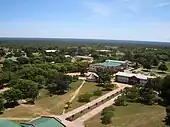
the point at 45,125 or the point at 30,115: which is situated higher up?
the point at 45,125

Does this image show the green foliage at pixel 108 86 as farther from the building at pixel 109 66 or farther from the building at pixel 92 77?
the building at pixel 109 66

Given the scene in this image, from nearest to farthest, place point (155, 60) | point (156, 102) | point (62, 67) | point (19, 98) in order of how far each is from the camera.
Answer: point (19, 98) → point (156, 102) → point (62, 67) → point (155, 60)

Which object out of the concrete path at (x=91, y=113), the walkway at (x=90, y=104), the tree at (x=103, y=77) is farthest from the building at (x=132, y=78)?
the concrete path at (x=91, y=113)

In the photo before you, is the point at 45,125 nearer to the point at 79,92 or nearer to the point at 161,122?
the point at 161,122

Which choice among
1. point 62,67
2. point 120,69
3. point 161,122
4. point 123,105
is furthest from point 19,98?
point 120,69

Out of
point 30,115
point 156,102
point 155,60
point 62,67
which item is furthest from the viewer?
point 155,60

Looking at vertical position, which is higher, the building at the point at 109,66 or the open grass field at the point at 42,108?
the building at the point at 109,66
